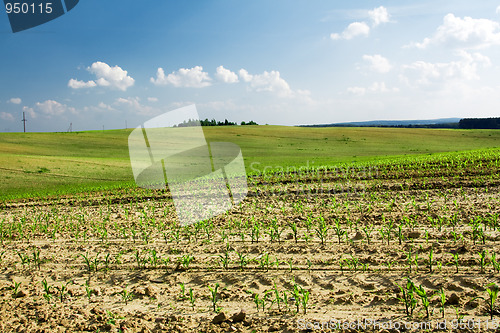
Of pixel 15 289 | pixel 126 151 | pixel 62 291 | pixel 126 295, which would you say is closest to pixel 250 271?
pixel 126 295

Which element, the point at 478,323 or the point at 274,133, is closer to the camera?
the point at 478,323

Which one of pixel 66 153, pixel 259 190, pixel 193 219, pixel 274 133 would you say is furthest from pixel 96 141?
pixel 193 219

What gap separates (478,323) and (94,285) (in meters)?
5.92

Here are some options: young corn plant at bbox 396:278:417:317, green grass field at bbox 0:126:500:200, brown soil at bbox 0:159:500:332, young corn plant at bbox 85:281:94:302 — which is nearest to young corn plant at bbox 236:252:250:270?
brown soil at bbox 0:159:500:332

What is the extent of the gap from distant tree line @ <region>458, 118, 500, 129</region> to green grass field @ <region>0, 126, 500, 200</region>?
47.4 m

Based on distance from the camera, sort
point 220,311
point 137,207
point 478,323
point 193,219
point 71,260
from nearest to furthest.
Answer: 1. point 478,323
2. point 220,311
3. point 71,260
4. point 193,219
5. point 137,207

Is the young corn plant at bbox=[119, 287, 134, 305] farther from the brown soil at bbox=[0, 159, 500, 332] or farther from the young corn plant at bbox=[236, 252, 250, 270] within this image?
the young corn plant at bbox=[236, 252, 250, 270]

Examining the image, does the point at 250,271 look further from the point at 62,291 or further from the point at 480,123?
the point at 480,123

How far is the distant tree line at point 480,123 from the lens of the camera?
10402cm

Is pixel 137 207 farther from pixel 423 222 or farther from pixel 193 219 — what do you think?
pixel 423 222

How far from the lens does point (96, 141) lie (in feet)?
188

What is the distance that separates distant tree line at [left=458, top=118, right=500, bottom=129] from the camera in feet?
341

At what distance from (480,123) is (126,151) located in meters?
109

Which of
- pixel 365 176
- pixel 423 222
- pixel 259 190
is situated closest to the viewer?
pixel 423 222
